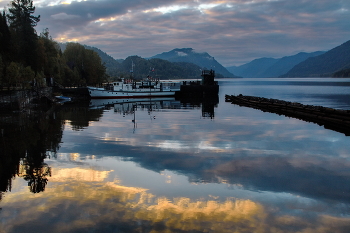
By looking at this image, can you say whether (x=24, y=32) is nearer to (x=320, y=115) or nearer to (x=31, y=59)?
(x=31, y=59)

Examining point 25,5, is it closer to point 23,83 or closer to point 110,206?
point 23,83

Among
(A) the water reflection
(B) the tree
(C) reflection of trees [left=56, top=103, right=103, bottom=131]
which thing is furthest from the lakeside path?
(B) the tree

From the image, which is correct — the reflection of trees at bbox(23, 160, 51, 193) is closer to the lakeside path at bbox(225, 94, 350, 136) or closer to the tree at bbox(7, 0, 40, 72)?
the lakeside path at bbox(225, 94, 350, 136)

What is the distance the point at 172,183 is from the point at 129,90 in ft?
247

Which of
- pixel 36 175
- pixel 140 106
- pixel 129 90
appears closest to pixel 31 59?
pixel 129 90

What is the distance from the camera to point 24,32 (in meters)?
74.2

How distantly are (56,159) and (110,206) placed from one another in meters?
8.24

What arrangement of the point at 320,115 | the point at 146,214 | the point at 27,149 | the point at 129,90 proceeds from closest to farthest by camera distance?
the point at 146,214 < the point at 27,149 < the point at 320,115 < the point at 129,90

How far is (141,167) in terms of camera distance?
1695cm

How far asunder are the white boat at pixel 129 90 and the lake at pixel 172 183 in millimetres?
57818

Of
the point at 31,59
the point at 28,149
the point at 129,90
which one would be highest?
the point at 31,59

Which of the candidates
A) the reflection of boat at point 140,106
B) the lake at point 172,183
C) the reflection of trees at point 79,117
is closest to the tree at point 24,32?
the reflection of boat at point 140,106

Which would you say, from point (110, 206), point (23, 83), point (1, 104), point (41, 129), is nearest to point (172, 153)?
point (110, 206)

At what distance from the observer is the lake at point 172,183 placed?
10.6m
